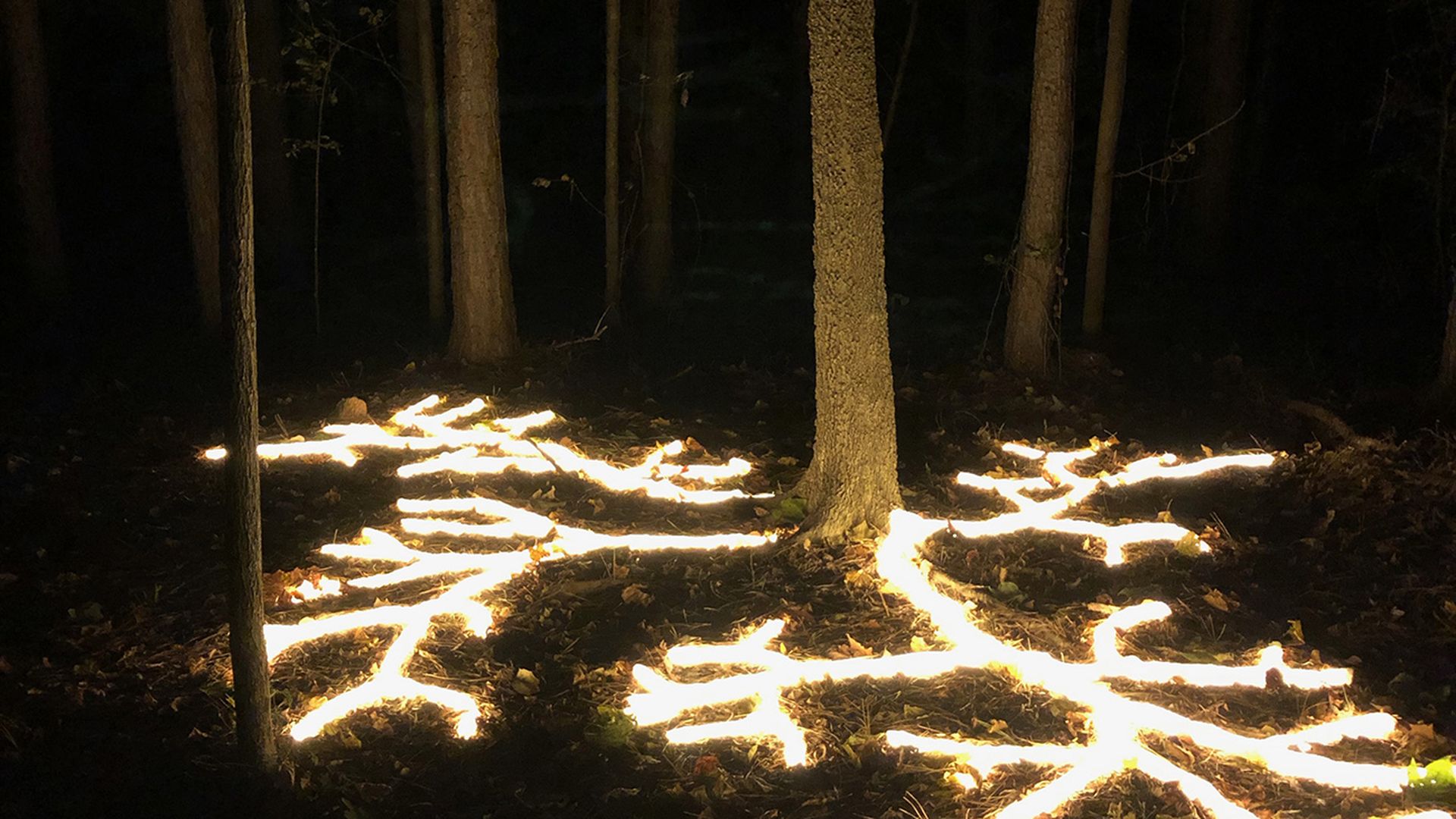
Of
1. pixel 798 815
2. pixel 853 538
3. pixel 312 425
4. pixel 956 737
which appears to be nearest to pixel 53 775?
pixel 798 815

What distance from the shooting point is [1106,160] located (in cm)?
1006

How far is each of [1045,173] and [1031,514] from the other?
3569 millimetres

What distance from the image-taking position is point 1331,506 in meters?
7.07

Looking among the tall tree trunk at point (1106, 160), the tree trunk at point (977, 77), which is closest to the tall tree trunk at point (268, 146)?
the tall tree trunk at point (1106, 160)

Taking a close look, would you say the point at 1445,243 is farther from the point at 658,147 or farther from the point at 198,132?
the point at 198,132

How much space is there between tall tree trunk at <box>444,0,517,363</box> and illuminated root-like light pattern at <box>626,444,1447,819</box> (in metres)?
5.14

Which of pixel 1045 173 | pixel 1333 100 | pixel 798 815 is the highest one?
pixel 1333 100

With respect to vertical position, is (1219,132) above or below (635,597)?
above

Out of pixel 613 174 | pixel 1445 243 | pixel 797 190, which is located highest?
pixel 613 174

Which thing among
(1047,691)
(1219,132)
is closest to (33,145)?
(1047,691)

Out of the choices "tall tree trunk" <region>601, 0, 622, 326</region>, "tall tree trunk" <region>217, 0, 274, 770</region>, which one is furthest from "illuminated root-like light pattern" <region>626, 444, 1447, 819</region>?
"tall tree trunk" <region>601, 0, 622, 326</region>

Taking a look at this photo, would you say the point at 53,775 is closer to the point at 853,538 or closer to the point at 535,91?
the point at 853,538

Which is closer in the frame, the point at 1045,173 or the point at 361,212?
the point at 1045,173

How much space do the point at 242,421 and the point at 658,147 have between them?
28.9 feet
